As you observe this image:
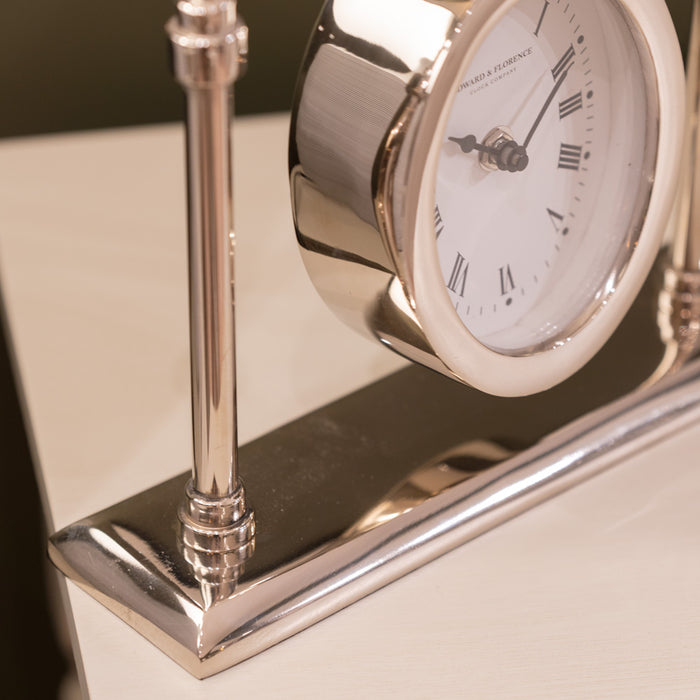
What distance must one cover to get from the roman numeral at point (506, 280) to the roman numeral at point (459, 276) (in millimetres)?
24

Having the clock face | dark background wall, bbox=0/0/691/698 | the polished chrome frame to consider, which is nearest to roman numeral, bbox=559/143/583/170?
the clock face

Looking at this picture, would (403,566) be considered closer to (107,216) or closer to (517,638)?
(517,638)

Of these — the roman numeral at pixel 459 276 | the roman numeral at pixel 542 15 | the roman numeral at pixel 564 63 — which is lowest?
the roman numeral at pixel 459 276

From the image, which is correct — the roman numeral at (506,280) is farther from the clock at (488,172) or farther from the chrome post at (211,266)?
the chrome post at (211,266)

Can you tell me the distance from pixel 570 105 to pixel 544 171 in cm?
3

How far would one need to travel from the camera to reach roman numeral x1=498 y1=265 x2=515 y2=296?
1.71 ft

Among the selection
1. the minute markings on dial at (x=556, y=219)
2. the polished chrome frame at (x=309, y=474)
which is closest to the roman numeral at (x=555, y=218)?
the minute markings on dial at (x=556, y=219)

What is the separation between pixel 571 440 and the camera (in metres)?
0.58

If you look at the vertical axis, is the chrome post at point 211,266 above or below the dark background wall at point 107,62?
above

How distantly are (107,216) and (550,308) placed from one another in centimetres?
36

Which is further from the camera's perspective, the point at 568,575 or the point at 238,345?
the point at 238,345

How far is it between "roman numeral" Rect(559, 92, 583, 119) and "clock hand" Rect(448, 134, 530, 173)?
3cm

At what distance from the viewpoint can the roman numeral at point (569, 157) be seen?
1.71 ft

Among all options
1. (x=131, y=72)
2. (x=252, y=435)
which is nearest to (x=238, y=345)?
(x=252, y=435)
